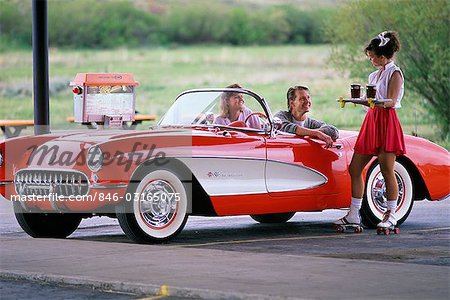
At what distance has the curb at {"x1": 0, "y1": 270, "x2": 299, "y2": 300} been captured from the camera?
820 cm

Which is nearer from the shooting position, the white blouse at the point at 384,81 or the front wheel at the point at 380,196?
the white blouse at the point at 384,81

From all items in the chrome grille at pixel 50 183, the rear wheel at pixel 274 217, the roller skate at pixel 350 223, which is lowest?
the rear wheel at pixel 274 217

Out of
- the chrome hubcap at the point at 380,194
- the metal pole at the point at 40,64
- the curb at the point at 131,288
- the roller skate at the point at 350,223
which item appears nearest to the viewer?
the curb at the point at 131,288

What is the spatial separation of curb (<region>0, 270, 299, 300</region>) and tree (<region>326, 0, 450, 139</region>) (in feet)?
58.1

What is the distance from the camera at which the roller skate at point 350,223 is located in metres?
12.3

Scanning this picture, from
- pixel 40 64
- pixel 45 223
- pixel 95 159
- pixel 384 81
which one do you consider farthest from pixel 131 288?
pixel 40 64

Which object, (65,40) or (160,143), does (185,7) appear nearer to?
(65,40)

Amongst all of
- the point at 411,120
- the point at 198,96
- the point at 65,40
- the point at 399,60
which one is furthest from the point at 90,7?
the point at 198,96

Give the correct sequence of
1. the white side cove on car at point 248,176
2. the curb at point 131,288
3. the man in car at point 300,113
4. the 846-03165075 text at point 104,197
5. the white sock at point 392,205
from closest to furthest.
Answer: the curb at point 131,288
the 846-03165075 text at point 104,197
the white side cove on car at point 248,176
the white sock at point 392,205
the man in car at point 300,113

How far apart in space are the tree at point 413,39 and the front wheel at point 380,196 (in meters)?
13.4

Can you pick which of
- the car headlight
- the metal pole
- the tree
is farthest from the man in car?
the tree

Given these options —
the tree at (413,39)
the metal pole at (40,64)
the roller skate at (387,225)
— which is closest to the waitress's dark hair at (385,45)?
the roller skate at (387,225)

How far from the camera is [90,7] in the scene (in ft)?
167

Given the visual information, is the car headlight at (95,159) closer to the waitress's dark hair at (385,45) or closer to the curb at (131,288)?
the curb at (131,288)
